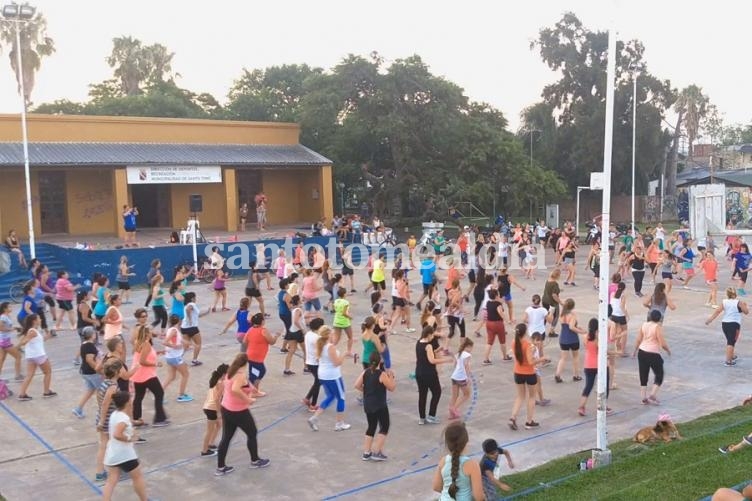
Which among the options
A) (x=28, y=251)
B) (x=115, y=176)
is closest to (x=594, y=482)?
(x=28, y=251)

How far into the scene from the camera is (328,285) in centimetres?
1775

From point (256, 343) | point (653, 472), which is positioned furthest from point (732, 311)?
point (256, 343)

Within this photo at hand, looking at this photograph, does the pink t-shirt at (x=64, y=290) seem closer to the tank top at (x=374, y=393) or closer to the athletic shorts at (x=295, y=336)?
the athletic shorts at (x=295, y=336)

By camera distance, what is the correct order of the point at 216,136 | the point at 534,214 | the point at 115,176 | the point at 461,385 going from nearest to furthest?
the point at 461,385
the point at 115,176
the point at 216,136
the point at 534,214

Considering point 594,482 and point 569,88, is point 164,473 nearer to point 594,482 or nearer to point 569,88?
point 594,482

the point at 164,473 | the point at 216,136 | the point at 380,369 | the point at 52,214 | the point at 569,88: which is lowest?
the point at 164,473

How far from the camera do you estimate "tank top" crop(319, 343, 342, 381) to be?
941 cm

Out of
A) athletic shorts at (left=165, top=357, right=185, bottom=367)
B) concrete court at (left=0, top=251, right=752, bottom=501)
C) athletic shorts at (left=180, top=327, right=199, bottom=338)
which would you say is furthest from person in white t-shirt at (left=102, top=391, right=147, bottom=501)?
athletic shorts at (left=180, top=327, right=199, bottom=338)

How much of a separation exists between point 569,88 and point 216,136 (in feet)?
91.1

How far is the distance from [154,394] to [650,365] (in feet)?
22.4

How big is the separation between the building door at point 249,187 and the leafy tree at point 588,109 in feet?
77.6

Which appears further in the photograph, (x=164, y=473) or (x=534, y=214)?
(x=534, y=214)

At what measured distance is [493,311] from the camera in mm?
12344

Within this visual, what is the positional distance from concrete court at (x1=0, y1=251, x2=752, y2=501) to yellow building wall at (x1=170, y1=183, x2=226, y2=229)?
21285 mm
